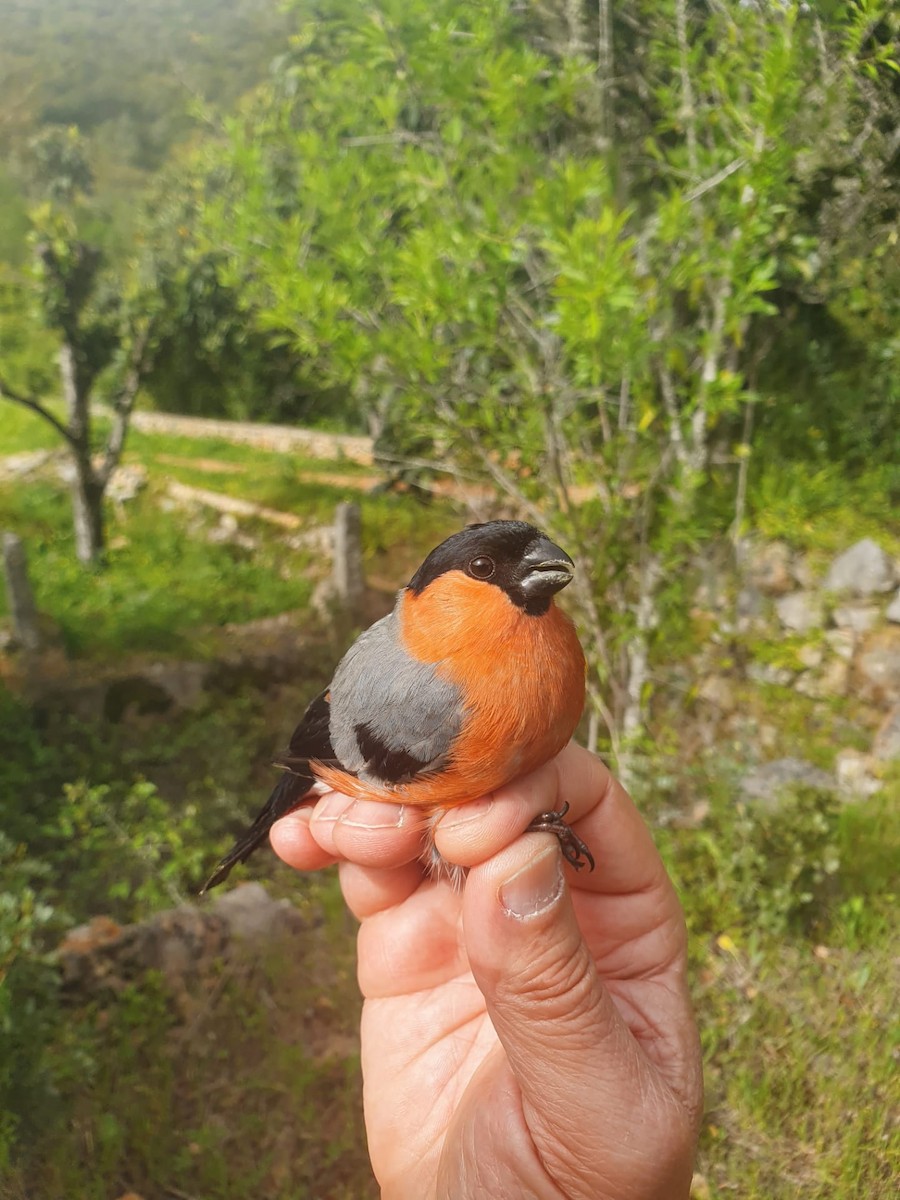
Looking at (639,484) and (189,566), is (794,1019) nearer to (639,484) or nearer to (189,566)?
(639,484)

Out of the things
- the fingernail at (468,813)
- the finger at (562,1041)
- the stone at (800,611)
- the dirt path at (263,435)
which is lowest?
the dirt path at (263,435)

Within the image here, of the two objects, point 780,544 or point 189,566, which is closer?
point 780,544

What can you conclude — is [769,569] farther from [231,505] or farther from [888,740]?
[231,505]

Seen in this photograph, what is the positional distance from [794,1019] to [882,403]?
200 inches

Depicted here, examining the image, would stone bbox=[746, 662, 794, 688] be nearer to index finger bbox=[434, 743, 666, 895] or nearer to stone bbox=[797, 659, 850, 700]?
stone bbox=[797, 659, 850, 700]

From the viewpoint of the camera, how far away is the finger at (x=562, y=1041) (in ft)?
3.97

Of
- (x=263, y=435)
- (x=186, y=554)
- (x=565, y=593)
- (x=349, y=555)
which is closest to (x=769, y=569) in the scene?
(x=565, y=593)

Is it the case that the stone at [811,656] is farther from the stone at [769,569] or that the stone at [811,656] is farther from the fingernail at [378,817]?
the fingernail at [378,817]

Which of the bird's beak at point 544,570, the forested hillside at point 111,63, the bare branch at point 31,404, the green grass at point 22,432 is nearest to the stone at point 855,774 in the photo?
the bird's beak at point 544,570

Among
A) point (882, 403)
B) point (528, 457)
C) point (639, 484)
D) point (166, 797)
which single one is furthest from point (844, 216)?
point (166, 797)

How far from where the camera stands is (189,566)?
287 inches

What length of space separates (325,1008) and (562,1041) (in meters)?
2.03

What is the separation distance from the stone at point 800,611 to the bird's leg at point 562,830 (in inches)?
161

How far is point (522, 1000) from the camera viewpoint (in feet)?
4.18
